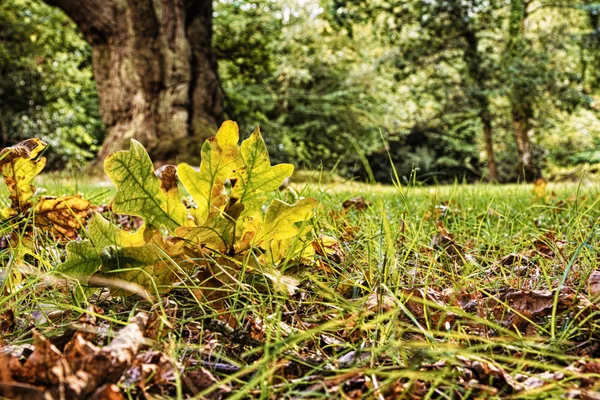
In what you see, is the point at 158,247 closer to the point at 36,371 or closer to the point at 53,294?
the point at 53,294

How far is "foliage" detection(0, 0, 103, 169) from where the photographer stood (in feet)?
38.9

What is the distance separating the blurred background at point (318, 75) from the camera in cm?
729

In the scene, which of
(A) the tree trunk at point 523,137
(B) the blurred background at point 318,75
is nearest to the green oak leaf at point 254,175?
(B) the blurred background at point 318,75

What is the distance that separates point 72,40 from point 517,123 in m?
12.8

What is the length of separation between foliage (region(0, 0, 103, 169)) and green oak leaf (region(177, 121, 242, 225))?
38.4 feet

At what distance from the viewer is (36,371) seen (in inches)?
23.0

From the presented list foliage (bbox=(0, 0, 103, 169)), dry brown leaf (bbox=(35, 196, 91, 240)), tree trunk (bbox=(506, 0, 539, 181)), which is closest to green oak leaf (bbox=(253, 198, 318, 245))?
dry brown leaf (bbox=(35, 196, 91, 240))

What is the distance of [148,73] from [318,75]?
963 cm

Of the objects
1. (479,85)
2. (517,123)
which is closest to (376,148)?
(479,85)

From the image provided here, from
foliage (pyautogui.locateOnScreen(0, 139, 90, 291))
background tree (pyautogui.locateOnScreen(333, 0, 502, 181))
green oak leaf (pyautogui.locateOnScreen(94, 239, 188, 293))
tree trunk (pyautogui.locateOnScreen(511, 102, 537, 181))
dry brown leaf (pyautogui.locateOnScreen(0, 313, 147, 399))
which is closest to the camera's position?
dry brown leaf (pyautogui.locateOnScreen(0, 313, 147, 399))

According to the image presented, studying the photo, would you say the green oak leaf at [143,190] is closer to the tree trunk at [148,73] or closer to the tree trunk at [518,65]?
the tree trunk at [148,73]

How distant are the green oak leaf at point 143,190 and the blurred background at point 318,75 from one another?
20.1 ft

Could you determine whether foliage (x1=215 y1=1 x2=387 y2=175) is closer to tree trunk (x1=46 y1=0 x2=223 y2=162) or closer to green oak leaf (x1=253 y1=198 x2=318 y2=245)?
tree trunk (x1=46 y1=0 x2=223 y2=162)

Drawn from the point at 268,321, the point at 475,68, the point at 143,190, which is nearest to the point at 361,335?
the point at 268,321
